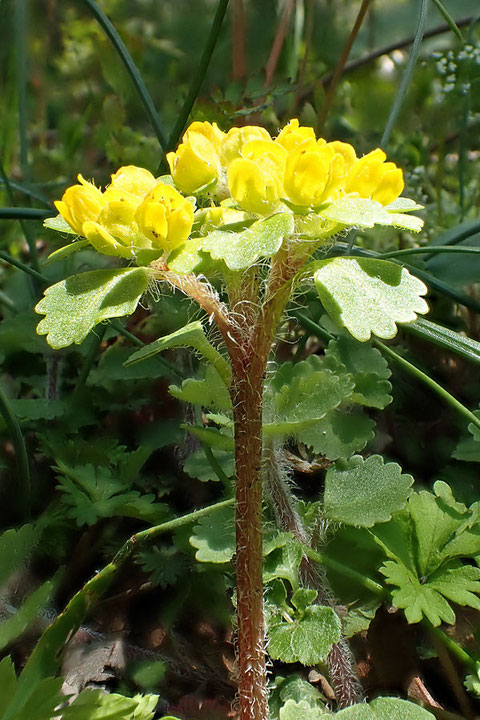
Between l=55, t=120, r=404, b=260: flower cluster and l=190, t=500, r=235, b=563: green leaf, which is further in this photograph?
Answer: l=190, t=500, r=235, b=563: green leaf

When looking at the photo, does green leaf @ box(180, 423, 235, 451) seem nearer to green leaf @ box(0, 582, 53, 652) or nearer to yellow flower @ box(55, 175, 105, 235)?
green leaf @ box(0, 582, 53, 652)

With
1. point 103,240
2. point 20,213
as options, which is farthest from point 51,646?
point 20,213

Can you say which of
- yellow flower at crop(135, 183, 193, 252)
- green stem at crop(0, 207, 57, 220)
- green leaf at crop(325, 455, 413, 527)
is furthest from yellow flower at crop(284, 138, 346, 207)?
green stem at crop(0, 207, 57, 220)

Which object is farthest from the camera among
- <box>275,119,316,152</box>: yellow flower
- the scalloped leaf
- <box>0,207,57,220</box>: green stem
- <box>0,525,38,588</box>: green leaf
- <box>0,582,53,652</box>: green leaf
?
<box>0,207,57,220</box>: green stem

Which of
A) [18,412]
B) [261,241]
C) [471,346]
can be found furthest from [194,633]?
[261,241]

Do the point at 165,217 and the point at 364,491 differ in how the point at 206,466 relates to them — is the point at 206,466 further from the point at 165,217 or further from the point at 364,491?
the point at 165,217

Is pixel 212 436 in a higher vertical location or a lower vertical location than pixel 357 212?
lower
